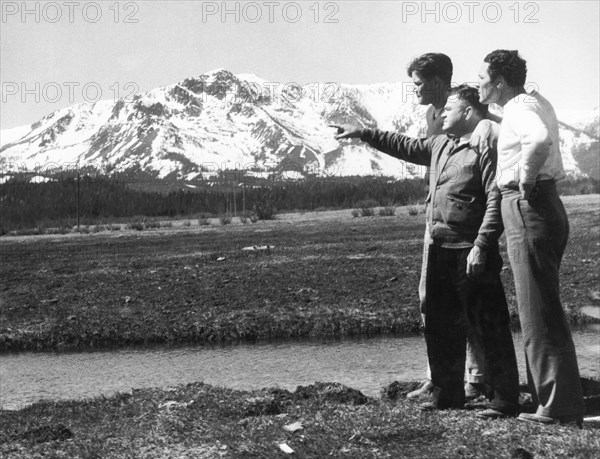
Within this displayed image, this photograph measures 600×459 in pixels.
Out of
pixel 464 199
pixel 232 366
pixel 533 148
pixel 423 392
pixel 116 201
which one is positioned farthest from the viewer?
pixel 116 201

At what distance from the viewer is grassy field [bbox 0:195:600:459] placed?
204 inches

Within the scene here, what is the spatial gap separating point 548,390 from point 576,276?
29.7ft

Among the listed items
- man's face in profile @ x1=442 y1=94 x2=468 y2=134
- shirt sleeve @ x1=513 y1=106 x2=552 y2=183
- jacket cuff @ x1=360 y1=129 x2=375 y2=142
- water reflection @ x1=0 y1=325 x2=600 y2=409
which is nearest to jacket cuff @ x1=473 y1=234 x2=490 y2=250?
shirt sleeve @ x1=513 y1=106 x2=552 y2=183

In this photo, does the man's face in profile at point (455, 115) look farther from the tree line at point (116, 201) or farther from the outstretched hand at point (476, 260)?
the tree line at point (116, 201)

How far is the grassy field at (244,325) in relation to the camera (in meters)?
5.17

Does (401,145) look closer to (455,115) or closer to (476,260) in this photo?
(455,115)

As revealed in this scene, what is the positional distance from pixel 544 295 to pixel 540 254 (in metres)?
0.24

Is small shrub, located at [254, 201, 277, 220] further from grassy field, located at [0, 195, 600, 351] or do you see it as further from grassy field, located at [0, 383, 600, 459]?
grassy field, located at [0, 383, 600, 459]

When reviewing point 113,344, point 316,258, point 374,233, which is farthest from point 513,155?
point 374,233

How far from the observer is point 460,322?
585 cm

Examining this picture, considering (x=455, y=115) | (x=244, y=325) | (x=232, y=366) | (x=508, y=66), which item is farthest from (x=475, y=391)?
(x=244, y=325)

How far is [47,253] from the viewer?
78.0 feet

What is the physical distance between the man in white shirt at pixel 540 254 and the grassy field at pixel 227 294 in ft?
19.4

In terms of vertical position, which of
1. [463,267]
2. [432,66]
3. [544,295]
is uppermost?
[432,66]
